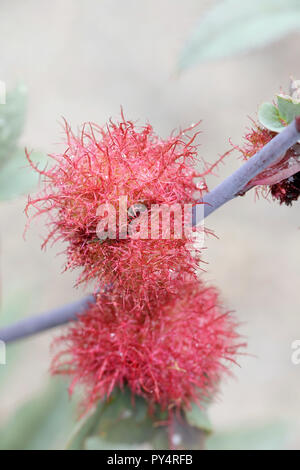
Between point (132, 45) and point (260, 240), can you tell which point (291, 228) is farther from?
point (132, 45)

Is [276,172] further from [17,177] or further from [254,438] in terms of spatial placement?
[254,438]

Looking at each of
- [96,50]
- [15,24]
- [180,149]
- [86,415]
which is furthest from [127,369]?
[15,24]

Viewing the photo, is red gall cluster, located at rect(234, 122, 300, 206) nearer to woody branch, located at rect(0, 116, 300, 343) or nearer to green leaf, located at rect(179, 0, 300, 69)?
woody branch, located at rect(0, 116, 300, 343)

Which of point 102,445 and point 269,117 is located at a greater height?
point 269,117

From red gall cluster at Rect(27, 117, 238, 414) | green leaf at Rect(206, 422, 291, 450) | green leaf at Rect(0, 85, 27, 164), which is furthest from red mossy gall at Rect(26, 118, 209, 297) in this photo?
green leaf at Rect(206, 422, 291, 450)

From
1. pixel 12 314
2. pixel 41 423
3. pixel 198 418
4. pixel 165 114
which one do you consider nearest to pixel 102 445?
pixel 198 418

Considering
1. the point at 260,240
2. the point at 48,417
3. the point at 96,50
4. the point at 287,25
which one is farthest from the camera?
the point at 96,50
